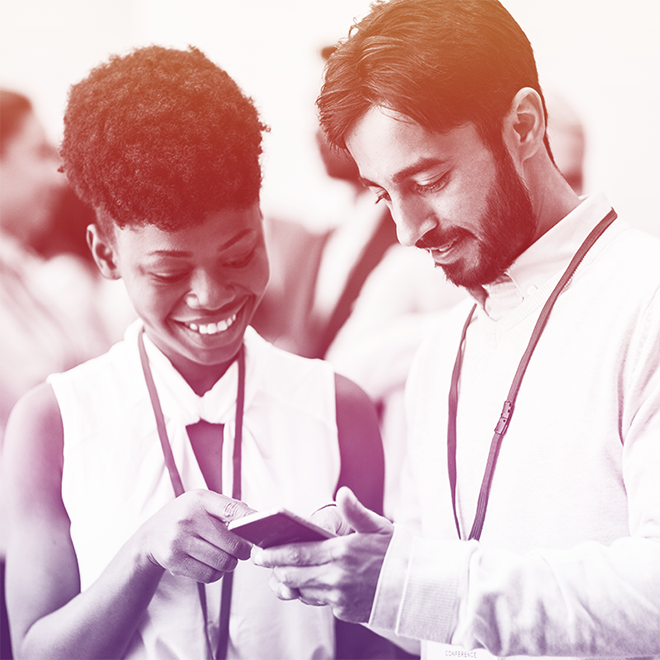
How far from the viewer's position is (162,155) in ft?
4.42

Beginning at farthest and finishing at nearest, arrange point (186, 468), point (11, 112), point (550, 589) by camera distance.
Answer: point (11, 112)
point (186, 468)
point (550, 589)

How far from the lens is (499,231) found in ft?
4.14

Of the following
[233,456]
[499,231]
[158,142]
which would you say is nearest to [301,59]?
[158,142]

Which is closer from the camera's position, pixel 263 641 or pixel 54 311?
pixel 263 641

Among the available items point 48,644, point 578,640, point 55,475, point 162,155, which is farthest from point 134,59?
point 578,640

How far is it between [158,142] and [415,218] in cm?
57

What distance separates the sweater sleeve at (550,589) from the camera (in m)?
0.98

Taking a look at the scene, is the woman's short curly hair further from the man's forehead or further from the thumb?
the thumb

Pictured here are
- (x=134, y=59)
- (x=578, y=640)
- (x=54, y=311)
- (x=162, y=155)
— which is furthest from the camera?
(x=54, y=311)

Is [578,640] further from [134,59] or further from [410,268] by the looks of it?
[134,59]

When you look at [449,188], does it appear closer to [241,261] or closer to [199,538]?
[241,261]

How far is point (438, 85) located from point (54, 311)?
Result: 1030mm

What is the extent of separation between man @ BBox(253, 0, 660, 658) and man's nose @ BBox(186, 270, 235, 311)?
39cm

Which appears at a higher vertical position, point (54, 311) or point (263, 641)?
point (54, 311)
